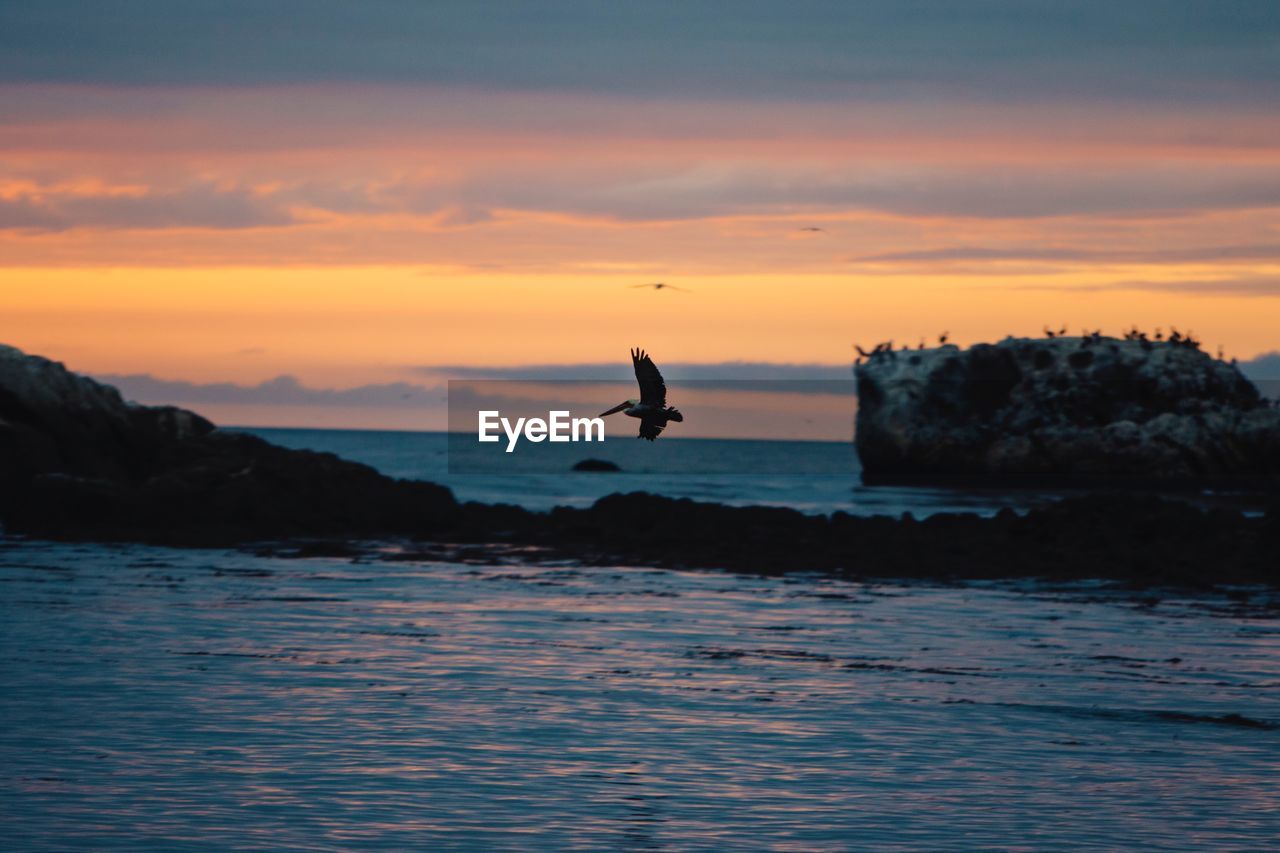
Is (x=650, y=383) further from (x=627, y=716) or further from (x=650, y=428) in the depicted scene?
(x=627, y=716)

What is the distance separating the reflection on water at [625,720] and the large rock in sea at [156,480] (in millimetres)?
10179

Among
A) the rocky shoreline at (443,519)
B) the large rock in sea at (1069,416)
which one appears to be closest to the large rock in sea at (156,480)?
the rocky shoreline at (443,519)

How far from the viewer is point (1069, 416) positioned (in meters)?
90.5

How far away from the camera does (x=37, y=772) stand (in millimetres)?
14039

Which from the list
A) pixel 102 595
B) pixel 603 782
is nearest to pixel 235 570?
pixel 102 595

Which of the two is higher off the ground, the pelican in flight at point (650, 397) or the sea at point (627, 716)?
the pelican in flight at point (650, 397)

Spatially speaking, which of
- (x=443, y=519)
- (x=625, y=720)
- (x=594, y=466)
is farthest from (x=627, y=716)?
(x=594, y=466)

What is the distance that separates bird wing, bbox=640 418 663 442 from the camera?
13.2 meters

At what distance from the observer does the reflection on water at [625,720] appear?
1276 cm

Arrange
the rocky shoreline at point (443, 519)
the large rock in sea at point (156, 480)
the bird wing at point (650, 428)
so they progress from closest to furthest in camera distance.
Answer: the bird wing at point (650, 428) → the rocky shoreline at point (443, 519) → the large rock in sea at point (156, 480)

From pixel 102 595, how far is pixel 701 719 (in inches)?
583

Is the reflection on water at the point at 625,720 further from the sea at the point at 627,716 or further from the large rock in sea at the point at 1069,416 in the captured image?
the large rock in sea at the point at 1069,416

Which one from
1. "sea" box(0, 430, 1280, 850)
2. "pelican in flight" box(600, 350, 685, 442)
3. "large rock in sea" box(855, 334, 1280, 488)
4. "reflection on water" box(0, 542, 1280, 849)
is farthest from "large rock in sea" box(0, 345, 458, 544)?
"large rock in sea" box(855, 334, 1280, 488)

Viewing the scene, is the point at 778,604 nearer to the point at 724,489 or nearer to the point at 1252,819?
the point at 1252,819
